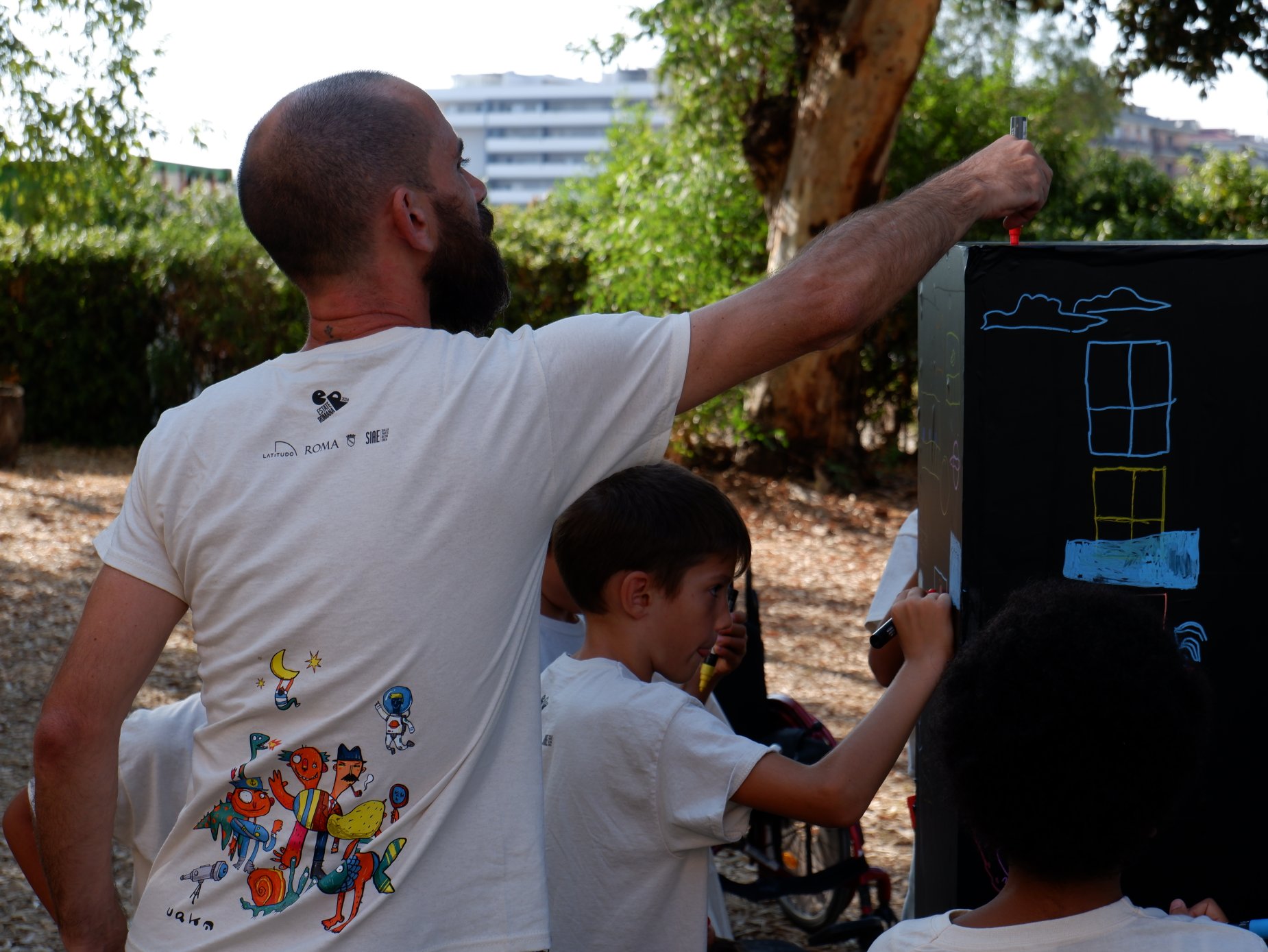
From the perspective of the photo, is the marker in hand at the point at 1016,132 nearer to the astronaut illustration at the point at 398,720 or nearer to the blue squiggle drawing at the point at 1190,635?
the blue squiggle drawing at the point at 1190,635

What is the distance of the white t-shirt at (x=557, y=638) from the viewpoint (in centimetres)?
285

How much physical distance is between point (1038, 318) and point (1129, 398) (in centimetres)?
19

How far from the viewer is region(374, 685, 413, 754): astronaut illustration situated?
1464mm

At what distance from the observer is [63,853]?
5.07 feet

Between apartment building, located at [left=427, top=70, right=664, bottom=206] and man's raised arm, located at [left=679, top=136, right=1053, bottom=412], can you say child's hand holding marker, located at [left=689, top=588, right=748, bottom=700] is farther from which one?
apartment building, located at [left=427, top=70, right=664, bottom=206]

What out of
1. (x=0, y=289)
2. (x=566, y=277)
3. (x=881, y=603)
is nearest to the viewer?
(x=881, y=603)

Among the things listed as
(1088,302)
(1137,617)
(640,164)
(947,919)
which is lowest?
(947,919)

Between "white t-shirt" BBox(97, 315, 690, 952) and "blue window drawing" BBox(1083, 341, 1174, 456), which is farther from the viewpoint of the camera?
"blue window drawing" BBox(1083, 341, 1174, 456)

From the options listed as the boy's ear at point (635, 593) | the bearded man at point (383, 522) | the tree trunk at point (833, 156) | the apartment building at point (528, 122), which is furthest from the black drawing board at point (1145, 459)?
the apartment building at point (528, 122)

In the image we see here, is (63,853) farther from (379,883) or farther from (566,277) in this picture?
(566,277)

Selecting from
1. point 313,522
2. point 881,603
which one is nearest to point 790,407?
point 881,603

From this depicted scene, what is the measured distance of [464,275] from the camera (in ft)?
5.50

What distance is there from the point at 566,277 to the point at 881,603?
29.5 feet

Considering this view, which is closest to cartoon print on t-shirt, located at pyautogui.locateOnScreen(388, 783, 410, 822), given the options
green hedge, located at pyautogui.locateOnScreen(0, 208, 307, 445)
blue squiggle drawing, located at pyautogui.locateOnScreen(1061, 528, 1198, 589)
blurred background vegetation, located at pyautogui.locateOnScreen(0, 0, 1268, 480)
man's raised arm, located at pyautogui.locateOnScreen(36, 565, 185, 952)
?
man's raised arm, located at pyautogui.locateOnScreen(36, 565, 185, 952)
